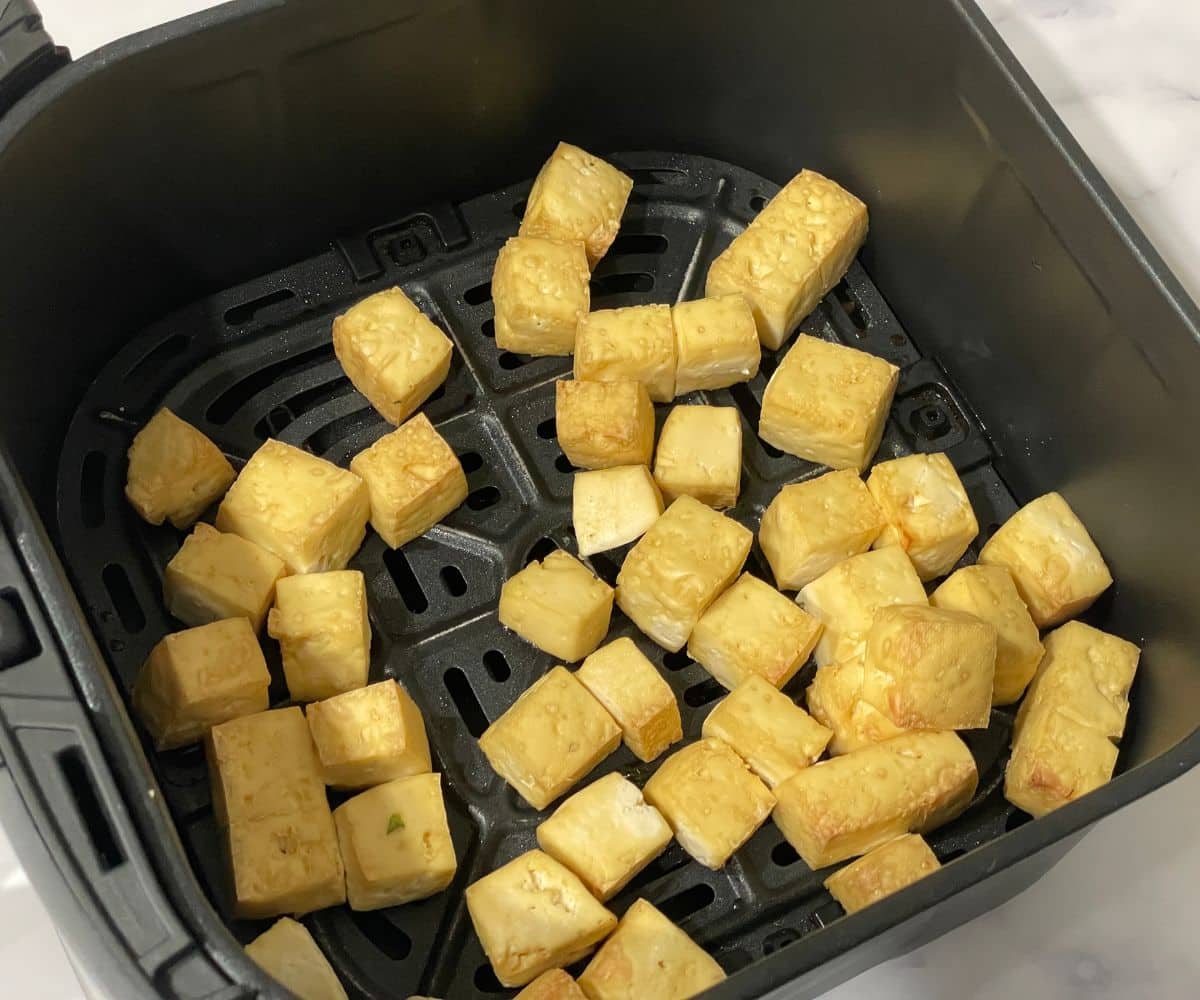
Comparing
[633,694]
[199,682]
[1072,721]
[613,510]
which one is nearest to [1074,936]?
[1072,721]

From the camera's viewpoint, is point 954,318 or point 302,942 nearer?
point 302,942

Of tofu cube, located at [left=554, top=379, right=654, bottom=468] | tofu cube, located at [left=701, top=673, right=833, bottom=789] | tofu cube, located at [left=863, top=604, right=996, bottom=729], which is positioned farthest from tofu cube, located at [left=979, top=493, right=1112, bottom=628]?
tofu cube, located at [left=554, top=379, right=654, bottom=468]

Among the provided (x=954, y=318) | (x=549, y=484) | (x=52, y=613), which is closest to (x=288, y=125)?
(x=549, y=484)

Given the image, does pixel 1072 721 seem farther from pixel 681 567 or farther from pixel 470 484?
pixel 470 484

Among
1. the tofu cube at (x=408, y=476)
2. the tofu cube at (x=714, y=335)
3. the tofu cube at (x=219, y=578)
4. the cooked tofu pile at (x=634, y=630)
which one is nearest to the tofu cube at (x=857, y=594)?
the cooked tofu pile at (x=634, y=630)

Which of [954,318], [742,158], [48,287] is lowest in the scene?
[954,318]

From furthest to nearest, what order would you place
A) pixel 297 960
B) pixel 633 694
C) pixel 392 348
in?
pixel 392 348
pixel 633 694
pixel 297 960

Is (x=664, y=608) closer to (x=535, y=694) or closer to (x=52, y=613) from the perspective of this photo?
(x=535, y=694)

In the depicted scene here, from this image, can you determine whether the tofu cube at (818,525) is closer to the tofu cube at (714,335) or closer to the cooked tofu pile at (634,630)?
the cooked tofu pile at (634,630)
